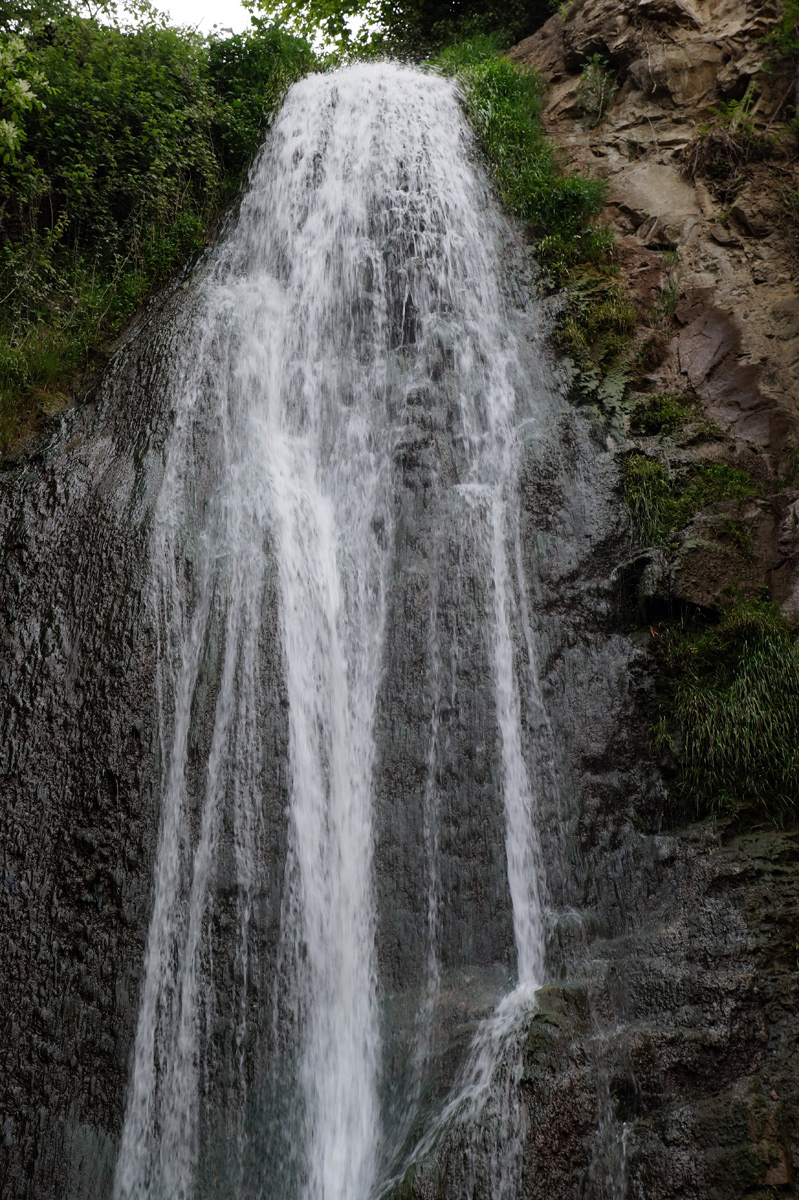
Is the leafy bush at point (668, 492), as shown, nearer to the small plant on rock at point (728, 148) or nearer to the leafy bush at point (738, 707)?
the leafy bush at point (738, 707)

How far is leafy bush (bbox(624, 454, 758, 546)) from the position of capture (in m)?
6.60

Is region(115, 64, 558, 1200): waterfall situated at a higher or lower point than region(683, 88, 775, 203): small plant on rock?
lower

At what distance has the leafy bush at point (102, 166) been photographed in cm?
859

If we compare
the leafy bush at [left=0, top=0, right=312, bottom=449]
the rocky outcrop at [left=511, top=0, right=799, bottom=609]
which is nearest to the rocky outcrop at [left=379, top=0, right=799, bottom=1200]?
the rocky outcrop at [left=511, top=0, right=799, bottom=609]

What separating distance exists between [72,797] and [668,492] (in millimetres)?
4898

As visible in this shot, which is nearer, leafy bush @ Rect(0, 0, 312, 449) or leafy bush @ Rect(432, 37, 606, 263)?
leafy bush @ Rect(0, 0, 312, 449)

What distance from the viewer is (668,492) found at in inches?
267

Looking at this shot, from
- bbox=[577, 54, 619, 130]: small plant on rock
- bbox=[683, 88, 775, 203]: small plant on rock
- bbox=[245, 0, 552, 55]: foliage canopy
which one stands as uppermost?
bbox=[245, 0, 552, 55]: foliage canopy

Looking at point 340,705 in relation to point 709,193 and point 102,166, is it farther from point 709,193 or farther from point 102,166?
point 102,166

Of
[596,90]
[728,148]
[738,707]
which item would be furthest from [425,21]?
[738,707]

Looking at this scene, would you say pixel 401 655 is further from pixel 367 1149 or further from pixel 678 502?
pixel 367 1149

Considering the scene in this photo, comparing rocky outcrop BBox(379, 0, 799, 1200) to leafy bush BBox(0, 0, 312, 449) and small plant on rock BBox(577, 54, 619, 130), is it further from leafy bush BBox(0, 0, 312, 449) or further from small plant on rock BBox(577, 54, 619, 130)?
leafy bush BBox(0, 0, 312, 449)

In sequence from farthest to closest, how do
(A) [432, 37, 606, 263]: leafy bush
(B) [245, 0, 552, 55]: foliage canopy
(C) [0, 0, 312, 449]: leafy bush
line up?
(B) [245, 0, 552, 55]: foliage canopy → (A) [432, 37, 606, 263]: leafy bush → (C) [0, 0, 312, 449]: leafy bush

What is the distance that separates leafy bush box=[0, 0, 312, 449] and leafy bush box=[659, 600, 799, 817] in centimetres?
613
